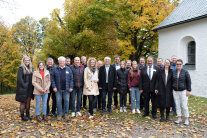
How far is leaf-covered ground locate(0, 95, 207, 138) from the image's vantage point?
4531 mm

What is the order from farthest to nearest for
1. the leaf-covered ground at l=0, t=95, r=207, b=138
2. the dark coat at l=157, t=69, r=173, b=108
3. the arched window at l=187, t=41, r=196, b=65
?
the arched window at l=187, t=41, r=196, b=65
the dark coat at l=157, t=69, r=173, b=108
the leaf-covered ground at l=0, t=95, r=207, b=138

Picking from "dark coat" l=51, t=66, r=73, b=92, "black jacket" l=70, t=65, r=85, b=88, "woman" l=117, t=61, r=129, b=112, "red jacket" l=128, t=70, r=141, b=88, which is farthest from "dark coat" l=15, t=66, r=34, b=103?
"red jacket" l=128, t=70, r=141, b=88

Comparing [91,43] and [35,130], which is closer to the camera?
[35,130]

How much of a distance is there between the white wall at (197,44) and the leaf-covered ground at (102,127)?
19.6ft

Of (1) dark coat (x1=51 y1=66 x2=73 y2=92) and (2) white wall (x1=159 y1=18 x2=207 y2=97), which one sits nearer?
(1) dark coat (x1=51 y1=66 x2=73 y2=92)

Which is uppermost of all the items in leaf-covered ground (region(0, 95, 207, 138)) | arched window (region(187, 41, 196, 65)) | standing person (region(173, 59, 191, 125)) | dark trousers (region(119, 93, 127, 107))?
arched window (region(187, 41, 196, 65))

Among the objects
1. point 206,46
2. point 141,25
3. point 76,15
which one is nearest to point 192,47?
point 206,46

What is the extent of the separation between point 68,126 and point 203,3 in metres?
12.4

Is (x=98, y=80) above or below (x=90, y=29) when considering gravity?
below

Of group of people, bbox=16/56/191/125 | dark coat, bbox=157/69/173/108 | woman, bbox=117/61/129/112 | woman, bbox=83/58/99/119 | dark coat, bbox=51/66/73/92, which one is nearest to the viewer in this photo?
group of people, bbox=16/56/191/125

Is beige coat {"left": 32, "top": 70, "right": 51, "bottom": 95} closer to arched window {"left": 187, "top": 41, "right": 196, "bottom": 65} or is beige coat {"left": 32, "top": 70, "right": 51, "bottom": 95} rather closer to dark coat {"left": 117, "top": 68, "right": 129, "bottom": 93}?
dark coat {"left": 117, "top": 68, "right": 129, "bottom": 93}

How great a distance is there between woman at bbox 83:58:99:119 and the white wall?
853cm

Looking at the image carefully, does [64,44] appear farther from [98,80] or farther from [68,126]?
[68,126]

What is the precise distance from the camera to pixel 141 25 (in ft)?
48.8
